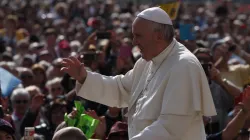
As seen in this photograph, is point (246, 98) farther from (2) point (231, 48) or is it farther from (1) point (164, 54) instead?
(2) point (231, 48)

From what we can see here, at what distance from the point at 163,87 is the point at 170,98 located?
0.20 meters

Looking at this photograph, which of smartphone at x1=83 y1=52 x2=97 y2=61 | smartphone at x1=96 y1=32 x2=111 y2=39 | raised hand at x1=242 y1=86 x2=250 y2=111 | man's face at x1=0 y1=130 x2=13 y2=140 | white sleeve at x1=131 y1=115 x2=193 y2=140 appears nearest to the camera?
white sleeve at x1=131 y1=115 x2=193 y2=140

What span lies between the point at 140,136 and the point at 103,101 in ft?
2.77

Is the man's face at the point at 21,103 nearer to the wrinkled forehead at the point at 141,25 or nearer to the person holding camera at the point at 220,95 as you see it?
the person holding camera at the point at 220,95

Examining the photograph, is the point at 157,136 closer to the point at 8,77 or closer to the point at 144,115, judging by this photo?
the point at 144,115

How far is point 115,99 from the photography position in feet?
22.0

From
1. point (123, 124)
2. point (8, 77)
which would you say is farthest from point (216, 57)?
point (123, 124)

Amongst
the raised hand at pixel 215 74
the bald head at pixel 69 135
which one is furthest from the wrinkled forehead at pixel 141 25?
the raised hand at pixel 215 74

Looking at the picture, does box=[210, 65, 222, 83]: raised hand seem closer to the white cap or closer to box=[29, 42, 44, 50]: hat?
the white cap

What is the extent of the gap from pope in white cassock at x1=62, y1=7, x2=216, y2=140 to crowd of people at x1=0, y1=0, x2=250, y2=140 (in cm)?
60

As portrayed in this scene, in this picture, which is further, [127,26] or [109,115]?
[127,26]

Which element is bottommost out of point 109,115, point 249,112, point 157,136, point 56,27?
point 56,27

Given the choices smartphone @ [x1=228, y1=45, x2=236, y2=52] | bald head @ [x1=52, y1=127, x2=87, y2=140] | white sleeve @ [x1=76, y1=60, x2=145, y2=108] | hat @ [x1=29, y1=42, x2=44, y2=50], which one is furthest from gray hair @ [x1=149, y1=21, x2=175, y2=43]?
hat @ [x1=29, y1=42, x2=44, y2=50]

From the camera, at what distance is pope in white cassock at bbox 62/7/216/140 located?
19.7ft
